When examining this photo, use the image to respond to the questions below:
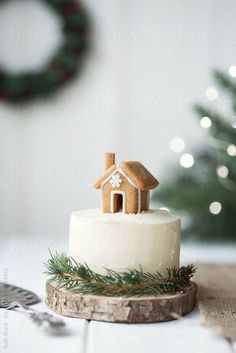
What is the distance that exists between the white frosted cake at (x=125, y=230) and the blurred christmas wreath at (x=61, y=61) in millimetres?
1640

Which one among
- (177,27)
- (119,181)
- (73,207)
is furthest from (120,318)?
(177,27)

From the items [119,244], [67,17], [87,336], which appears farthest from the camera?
[67,17]

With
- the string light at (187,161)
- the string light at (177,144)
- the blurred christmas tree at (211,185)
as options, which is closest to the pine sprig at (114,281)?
the blurred christmas tree at (211,185)

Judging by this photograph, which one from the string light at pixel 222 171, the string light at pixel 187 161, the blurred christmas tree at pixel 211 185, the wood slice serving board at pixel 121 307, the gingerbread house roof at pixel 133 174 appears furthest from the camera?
the string light at pixel 187 161

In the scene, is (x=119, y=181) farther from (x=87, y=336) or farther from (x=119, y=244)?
(x=87, y=336)

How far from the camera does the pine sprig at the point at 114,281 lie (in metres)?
1.27

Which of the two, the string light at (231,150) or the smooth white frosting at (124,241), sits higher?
the string light at (231,150)

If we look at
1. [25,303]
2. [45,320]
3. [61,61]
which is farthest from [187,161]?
[45,320]

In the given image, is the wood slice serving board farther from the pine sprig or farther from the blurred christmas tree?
the blurred christmas tree

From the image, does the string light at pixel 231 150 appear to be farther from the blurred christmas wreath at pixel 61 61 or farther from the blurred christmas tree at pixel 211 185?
the blurred christmas wreath at pixel 61 61

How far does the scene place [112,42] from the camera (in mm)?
3037

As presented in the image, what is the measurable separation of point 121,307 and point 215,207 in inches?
44.8

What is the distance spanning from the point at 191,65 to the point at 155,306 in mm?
1982

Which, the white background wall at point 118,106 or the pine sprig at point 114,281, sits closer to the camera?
the pine sprig at point 114,281
